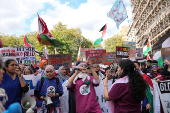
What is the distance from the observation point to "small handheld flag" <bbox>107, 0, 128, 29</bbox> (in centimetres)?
1062

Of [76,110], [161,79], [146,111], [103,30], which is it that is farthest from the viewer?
[103,30]

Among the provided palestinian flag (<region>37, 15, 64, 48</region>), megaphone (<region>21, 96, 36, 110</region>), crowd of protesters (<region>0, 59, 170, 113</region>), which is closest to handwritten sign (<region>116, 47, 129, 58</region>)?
palestinian flag (<region>37, 15, 64, 48</region>)

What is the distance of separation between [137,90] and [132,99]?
169 mm

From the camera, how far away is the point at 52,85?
375 centimetres

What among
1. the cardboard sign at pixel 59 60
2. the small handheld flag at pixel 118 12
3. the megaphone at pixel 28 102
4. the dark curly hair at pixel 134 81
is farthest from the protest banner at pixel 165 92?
the small handheld flag at pixel 118 12

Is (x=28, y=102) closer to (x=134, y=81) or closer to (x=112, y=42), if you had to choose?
(x=134, y=81)

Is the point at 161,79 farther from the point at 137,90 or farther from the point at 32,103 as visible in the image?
the point at 32,103

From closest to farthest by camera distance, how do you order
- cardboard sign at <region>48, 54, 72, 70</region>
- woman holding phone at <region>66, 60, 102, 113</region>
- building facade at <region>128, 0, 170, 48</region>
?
woman holding phone at <region>66, 60, 102, 113</region> < cardboard sign at <region>48, 54, 72, 70</region> < building facade at <region>128, 0, 170, 48</region>

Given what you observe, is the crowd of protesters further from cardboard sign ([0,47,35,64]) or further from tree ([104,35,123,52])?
tree ([104,35,123,52])

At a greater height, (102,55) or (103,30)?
(103,30)

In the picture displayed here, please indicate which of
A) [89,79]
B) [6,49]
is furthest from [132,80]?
[6,49]

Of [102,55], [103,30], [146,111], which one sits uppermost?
[103,30]

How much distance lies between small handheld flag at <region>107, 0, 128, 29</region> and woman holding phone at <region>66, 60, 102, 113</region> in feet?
25.3

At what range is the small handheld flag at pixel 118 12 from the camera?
Result: 34.8ft
